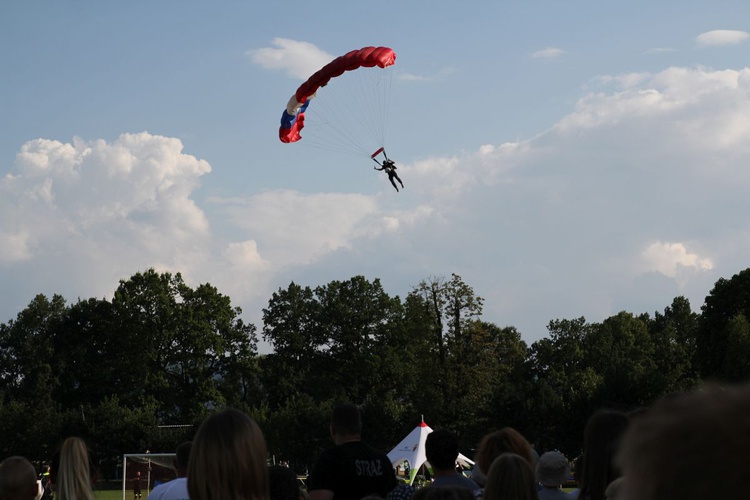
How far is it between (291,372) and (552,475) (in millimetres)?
65146

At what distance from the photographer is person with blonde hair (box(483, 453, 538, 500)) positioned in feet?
16.5

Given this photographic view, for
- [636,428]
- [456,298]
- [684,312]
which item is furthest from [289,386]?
[636,428]

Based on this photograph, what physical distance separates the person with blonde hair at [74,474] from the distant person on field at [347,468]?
7.16ft

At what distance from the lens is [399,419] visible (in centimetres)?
6359

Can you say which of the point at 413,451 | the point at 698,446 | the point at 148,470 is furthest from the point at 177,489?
the point at 148,470

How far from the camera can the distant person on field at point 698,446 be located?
1.09 meters

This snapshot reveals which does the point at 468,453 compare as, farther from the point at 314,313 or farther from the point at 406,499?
the point at 406,499

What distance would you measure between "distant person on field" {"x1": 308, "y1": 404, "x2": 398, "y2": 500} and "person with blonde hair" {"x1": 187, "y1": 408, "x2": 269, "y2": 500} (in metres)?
3.66

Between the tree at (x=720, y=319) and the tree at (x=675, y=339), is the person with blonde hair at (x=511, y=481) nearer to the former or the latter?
the tree at (x=720, y=319)

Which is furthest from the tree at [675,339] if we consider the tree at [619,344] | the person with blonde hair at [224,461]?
the person with blonde hair at [224,461]

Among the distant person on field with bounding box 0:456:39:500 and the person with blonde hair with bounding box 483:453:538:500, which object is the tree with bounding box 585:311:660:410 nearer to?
the person with blonde hair with bounding box 483:453:538:500

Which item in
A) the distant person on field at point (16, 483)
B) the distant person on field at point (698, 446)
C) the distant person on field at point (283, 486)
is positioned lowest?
the distant person on field at point (283, 486)

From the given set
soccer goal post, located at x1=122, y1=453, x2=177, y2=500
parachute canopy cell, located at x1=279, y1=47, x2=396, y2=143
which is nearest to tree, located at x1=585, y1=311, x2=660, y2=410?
soccer goal post, located at x1=122, y1=453, x2=177, y2=500

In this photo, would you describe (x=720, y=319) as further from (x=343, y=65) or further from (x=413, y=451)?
(x=343, y=65)
